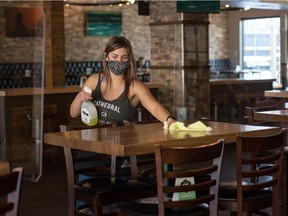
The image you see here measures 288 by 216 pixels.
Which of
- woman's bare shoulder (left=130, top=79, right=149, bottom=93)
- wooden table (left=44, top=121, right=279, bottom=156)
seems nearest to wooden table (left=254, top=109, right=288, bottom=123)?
wooden table (left=44, top=121, right=279, bottom=156)

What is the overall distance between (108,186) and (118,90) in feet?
2.96

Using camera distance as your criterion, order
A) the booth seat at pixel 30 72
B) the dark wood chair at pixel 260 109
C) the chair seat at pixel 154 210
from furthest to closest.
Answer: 1. the booth seat at pixel 30 72
2. the dark wood chair at pixel 260 109
3. the chair seat at pixel 154 210

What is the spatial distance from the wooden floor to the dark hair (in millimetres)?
1806

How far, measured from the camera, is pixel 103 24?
1577 centimetres

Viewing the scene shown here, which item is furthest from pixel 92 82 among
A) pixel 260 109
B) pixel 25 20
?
pixel 25 20

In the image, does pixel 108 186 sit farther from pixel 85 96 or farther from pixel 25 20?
pixel 25 20

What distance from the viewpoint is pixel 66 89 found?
27.8 ft

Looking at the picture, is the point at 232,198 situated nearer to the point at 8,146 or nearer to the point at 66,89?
the point at 8,146

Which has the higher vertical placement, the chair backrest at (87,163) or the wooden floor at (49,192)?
the chair backrest at (87,163)

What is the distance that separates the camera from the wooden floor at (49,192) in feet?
18.8

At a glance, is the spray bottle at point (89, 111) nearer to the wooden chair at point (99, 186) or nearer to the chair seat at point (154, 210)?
the wooden chair at point (99, 186)

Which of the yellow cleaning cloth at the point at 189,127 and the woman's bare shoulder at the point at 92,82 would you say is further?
the woman's bare shoulder at the point at 92,82

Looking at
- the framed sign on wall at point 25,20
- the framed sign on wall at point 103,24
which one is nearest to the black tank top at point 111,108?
the framed sign on wall at point 25,20

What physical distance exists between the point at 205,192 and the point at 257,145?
1.40 feet
